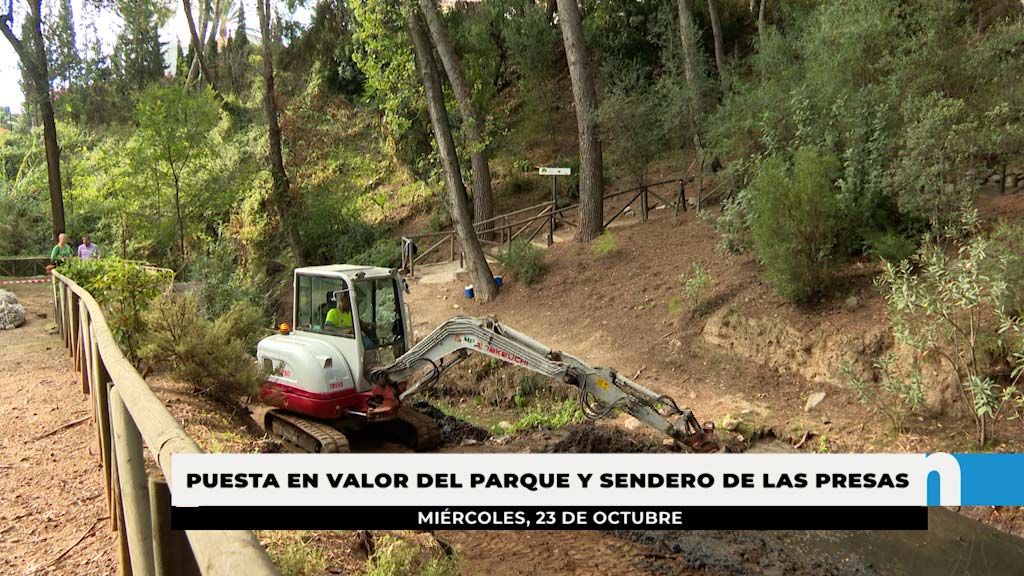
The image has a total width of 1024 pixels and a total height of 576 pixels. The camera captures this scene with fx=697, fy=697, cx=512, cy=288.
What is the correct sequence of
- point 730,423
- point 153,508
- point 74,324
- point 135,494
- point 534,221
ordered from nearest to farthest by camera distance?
point 153,508
point 135,494
point 74,324
point 730,423
point 534,221

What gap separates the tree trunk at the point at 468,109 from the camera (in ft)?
53.2

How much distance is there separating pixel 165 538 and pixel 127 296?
625cm

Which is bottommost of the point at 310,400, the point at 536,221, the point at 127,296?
the point at 310,400

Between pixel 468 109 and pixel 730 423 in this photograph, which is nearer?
pixel 730 423

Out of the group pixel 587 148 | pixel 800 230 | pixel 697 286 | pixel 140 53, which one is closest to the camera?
pixel 800 230

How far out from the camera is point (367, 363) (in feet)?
29.8

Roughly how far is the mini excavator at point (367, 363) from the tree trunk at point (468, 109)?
355 inches

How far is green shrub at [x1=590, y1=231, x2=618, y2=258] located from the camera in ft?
51.0

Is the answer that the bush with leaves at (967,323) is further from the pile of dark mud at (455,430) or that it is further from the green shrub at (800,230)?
the pile of dark mud at (455,430)

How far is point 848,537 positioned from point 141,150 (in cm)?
1994

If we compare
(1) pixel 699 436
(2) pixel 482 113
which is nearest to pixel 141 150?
(2) pixel 482 113

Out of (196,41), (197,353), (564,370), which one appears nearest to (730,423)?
(564,370)

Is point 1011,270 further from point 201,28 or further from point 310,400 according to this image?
point 201,28

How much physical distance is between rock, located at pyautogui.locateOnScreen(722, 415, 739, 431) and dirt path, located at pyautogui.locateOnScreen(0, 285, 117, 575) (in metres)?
7.37
